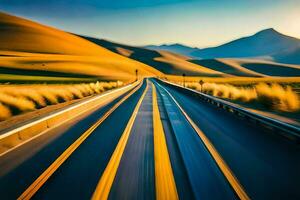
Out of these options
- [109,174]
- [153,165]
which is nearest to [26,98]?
[153,165]

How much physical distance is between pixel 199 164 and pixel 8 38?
17546 centimetres

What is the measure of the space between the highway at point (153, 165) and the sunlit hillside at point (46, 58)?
79537mm

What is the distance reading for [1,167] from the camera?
6.95m

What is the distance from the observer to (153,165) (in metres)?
6.99

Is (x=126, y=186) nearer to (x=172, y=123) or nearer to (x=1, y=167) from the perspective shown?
(x=1, y=167)

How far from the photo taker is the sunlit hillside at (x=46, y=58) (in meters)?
101

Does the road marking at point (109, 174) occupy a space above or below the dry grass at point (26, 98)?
above

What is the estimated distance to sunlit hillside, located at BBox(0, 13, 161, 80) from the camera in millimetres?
100562

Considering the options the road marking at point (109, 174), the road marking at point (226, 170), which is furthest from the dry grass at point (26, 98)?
the road marking at point (226, 170)

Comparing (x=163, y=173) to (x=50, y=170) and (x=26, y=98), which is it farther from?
(x=26, y=98)

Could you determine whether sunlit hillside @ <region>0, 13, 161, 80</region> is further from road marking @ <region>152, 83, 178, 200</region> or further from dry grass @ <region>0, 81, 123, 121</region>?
road marking @ <region>152, 83, 178, 200</region>

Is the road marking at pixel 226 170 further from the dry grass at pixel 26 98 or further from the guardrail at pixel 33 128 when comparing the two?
the dry grass at pixel 26 98

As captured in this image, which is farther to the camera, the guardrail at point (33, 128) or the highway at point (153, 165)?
the guardrail at point (33, 128)

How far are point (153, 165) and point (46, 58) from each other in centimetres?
12648
